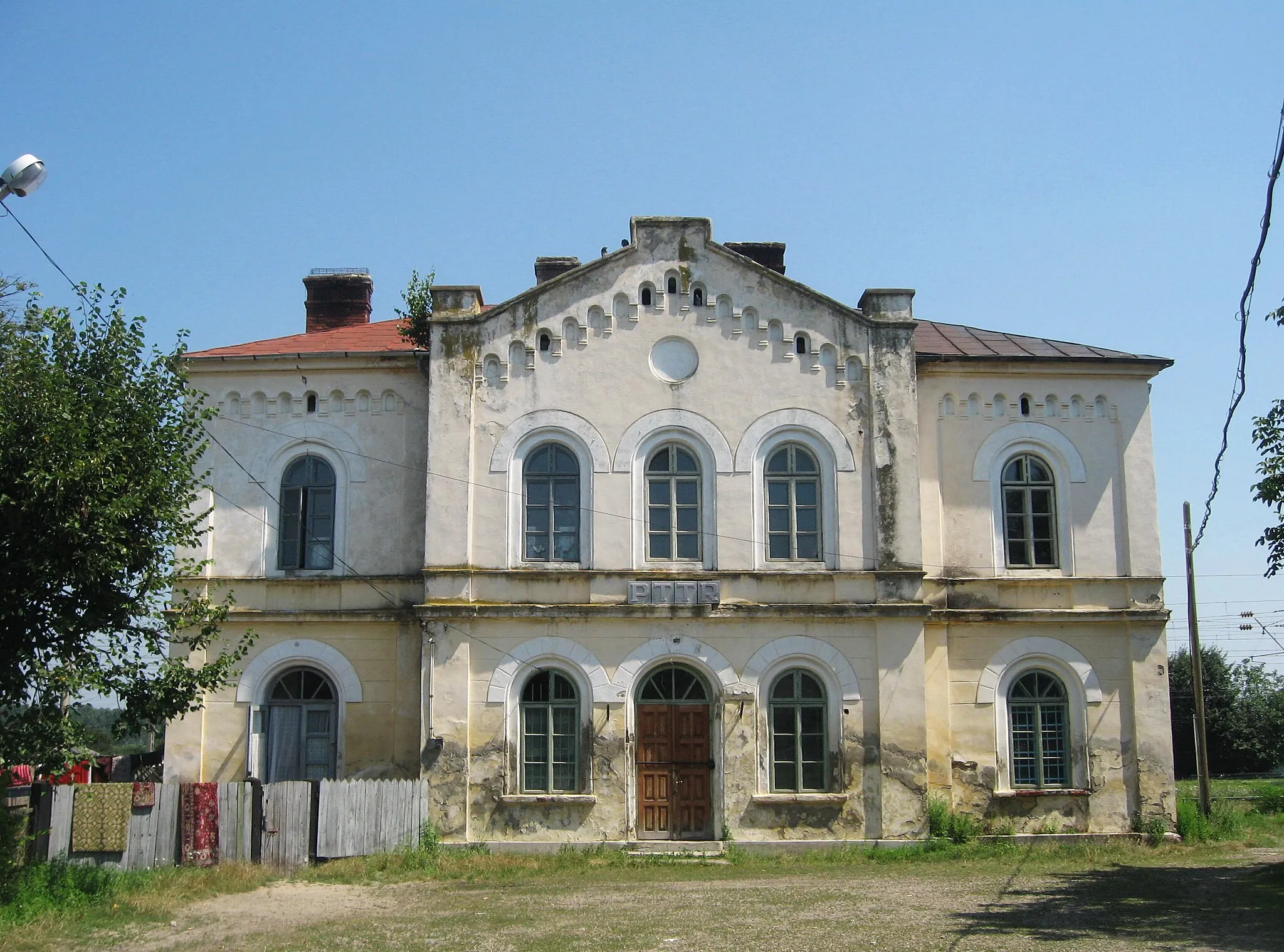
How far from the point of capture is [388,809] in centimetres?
1833

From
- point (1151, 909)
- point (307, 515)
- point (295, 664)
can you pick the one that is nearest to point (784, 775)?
point (1151, 909)

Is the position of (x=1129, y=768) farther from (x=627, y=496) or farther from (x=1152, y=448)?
(x=627, y=496)

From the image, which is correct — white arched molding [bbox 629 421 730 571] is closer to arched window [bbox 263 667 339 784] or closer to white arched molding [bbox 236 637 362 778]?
white arched molding [bbox 236 637 362 778]

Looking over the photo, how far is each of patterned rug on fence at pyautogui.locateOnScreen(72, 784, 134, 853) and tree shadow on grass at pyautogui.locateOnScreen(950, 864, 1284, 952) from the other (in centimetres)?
1063

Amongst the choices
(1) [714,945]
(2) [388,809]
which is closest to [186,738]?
(2) [388,809]

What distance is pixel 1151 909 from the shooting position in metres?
14.3

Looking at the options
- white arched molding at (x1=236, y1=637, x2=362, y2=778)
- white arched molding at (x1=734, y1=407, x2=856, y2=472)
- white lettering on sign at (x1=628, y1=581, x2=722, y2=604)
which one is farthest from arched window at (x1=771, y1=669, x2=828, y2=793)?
white arched molding at (x1=236, y1=637, x2=362, y2=778)

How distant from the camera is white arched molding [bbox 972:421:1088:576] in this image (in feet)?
67.6

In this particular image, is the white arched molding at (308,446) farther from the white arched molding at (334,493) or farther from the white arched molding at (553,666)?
the white arched molding at (553,666)

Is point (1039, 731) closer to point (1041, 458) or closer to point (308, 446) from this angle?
point (1041, 458)

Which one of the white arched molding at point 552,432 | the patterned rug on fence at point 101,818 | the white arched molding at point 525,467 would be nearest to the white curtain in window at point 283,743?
the patterned rug on fence at point 101,818

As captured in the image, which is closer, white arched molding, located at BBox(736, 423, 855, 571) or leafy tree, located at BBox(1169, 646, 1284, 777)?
white arched molding, located at BBox(736, 423, 855, 571)

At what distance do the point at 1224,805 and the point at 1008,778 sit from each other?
6.01 meters

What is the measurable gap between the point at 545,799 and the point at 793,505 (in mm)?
5815
